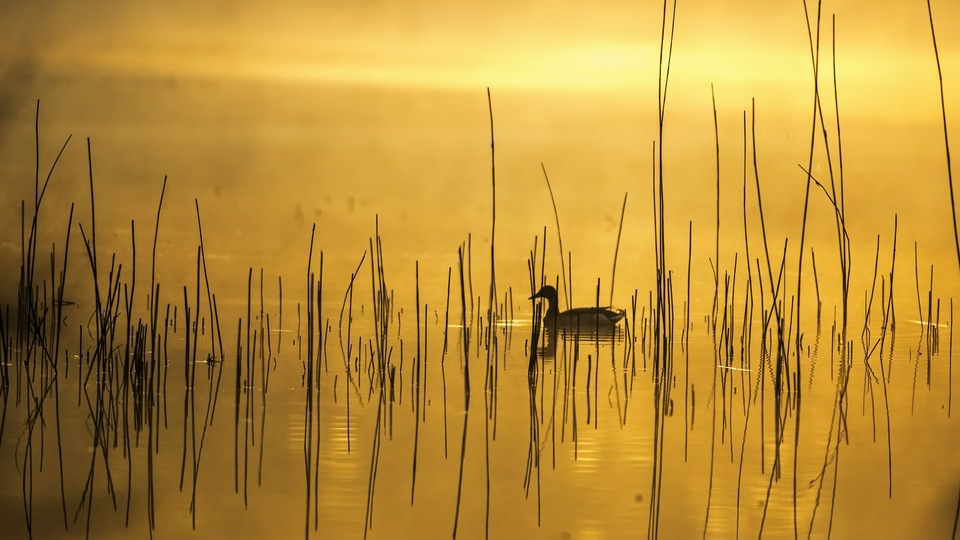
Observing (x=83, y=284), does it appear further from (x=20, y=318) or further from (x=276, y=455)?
(x=276, y=455)

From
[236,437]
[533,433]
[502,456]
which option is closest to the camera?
[502,456]

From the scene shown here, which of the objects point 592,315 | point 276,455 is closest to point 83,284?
point 592,315

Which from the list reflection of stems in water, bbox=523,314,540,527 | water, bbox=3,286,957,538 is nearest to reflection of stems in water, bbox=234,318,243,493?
water, bbox=3,286,957,538

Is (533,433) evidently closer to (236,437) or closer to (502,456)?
(502,456)

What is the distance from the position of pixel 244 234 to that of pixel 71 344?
3378cm

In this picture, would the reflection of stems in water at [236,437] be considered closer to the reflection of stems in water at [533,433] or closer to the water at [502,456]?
the water at [502,456]

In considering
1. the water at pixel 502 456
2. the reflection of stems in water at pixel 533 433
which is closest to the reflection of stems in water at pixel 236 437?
the water at pixel 502 456

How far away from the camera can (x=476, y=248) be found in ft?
109

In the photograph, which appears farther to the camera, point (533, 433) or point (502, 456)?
point (533, 433)

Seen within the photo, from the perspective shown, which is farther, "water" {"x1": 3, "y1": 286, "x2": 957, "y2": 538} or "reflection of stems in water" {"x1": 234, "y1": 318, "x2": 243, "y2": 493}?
"reflection of stems in water" {"x1": 234, "y1": 318, "x2": 243, "y2": 493}

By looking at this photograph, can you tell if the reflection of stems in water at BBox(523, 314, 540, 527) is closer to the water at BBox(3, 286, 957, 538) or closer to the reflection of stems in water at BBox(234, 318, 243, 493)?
the water at BBox(3, 286, 957, 538)

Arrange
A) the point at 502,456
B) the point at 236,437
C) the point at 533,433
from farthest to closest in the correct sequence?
the point at 533,433 → the point at 236,437 → the point at 502,456

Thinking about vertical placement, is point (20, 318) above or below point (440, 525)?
above

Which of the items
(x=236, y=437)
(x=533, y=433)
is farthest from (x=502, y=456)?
(x=236, y=437)
